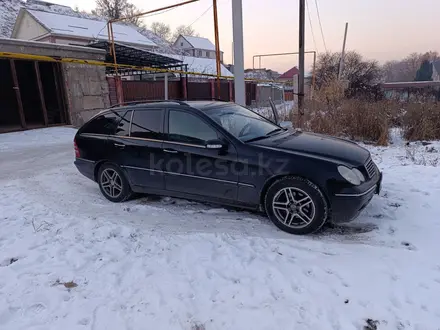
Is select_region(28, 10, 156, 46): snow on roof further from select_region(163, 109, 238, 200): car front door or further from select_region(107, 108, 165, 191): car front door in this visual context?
select_region(163, 109, 238, 200): car front door

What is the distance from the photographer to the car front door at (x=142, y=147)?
14.7 ft

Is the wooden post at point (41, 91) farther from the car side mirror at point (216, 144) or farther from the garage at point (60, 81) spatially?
the car side mirror at point (216, 144)

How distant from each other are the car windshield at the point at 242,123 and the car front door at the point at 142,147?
2.79 feet

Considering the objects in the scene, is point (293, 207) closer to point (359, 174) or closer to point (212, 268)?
point (359, 174)

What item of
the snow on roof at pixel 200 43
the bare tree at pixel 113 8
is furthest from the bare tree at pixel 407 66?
the bare tree at pixel 113 8

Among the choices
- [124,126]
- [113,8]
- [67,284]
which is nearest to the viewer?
[67,284]

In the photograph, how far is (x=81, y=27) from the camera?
2836 cm

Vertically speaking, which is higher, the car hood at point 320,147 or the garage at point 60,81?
the garage at point 60,81

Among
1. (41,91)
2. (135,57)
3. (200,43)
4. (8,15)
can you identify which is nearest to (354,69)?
(135,57)

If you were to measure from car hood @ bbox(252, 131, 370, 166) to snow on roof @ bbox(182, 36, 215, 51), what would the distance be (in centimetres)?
5928

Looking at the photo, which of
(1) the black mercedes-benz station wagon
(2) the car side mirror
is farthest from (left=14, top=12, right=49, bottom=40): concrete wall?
(2) the car side mirror

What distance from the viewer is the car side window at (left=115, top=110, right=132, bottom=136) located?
4.79 m

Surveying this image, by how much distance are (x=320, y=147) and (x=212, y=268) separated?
1.96m

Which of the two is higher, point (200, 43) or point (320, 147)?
point (200, 43)
